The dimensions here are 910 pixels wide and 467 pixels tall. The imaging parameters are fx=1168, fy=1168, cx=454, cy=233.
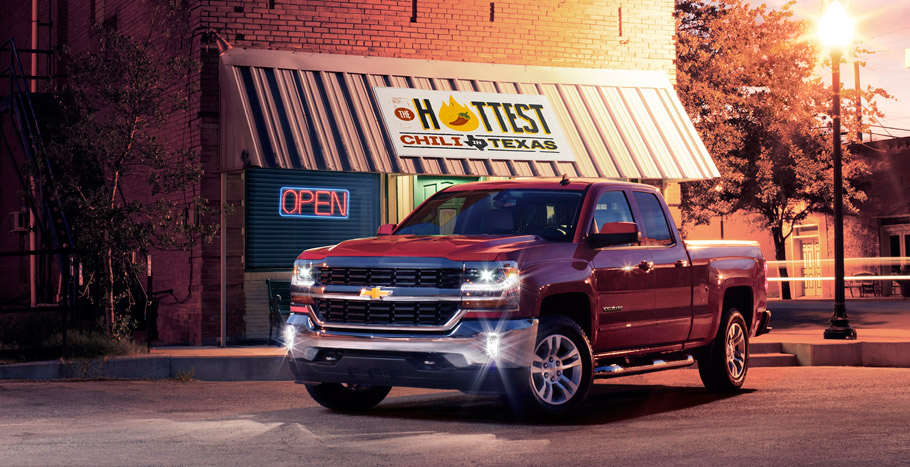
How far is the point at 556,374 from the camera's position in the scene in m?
9.78

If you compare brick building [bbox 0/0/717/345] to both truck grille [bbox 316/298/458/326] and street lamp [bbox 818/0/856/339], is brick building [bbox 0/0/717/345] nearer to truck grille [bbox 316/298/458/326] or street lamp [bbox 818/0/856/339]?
street lamp [bbox 818/0/856/339]

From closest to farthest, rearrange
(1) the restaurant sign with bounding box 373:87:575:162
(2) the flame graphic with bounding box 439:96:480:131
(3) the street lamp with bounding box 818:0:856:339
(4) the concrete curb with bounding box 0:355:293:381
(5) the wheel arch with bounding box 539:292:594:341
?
(5) the wheel arch with bounding box 539:292:594:341
(4) the concrete curb with bounding box 0:355:293:381
(1) the restaurant sign with bounding box 373:87:575:162
(2) the flame graphic with bounding box 439:96:480:131
(3) the street lamp with bounding box 818:0:856:339

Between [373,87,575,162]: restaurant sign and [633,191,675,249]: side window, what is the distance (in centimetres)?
712

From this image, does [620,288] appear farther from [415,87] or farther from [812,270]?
[812,270]

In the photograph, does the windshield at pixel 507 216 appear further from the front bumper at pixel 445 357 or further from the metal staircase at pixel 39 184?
the metal staircase at pixel 39 184

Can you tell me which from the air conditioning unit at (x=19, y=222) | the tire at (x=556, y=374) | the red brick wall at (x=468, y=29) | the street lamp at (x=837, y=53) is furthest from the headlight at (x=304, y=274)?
the air conditioning unit at (x=19, y=222)

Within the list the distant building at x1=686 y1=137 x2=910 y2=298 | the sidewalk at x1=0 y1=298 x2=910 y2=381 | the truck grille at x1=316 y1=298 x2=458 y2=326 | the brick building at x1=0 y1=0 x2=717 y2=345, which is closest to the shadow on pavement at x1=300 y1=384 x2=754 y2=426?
the truck grille at x1=316 y1=298 x2=458 y2=326

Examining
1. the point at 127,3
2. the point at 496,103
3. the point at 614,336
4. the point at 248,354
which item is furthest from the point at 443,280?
the point at 127,3

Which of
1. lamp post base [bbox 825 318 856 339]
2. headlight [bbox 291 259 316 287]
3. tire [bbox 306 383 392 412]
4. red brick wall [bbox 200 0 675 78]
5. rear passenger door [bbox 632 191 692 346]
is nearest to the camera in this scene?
headlight [bbox 291 259 316 287]

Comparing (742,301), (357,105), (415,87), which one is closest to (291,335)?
(742,301)

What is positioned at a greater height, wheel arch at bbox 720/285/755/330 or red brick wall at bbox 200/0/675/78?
red brick wall at bbox 200/0/675/78

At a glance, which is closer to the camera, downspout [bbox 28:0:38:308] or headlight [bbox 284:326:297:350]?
headlight [bbox 284:326:297:350]

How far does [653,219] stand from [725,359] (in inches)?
74.1

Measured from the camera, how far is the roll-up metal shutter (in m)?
18.0
